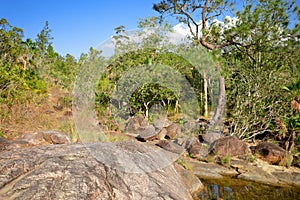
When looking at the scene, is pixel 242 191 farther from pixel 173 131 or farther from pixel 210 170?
pixel 173 131

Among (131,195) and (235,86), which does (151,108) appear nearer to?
(235,86)

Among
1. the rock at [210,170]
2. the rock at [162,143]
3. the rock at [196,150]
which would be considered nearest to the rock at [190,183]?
the rock at [210,170]

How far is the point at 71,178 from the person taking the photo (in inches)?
87.5

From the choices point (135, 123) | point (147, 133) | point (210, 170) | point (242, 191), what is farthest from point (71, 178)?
point (135, 123)

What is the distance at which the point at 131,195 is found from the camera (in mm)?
2506

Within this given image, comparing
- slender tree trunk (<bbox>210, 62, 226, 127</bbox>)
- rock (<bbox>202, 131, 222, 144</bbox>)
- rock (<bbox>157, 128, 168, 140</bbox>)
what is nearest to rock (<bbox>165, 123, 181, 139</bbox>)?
rock (<bbox>157, 128, 168, 140</bbox>)

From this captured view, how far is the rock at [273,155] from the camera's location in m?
6.48

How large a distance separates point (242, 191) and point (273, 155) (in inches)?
95.1

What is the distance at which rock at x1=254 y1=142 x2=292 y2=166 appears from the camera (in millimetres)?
6480

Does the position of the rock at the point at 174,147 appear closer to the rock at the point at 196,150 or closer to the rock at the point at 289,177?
the rock at the point at 196,150

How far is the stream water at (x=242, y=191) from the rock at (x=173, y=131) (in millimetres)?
2162

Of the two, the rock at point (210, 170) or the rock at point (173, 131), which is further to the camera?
the rock at point (173, 131)

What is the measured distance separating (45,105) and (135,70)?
3796mm

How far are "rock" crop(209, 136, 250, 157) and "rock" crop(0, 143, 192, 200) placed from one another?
155 inches
